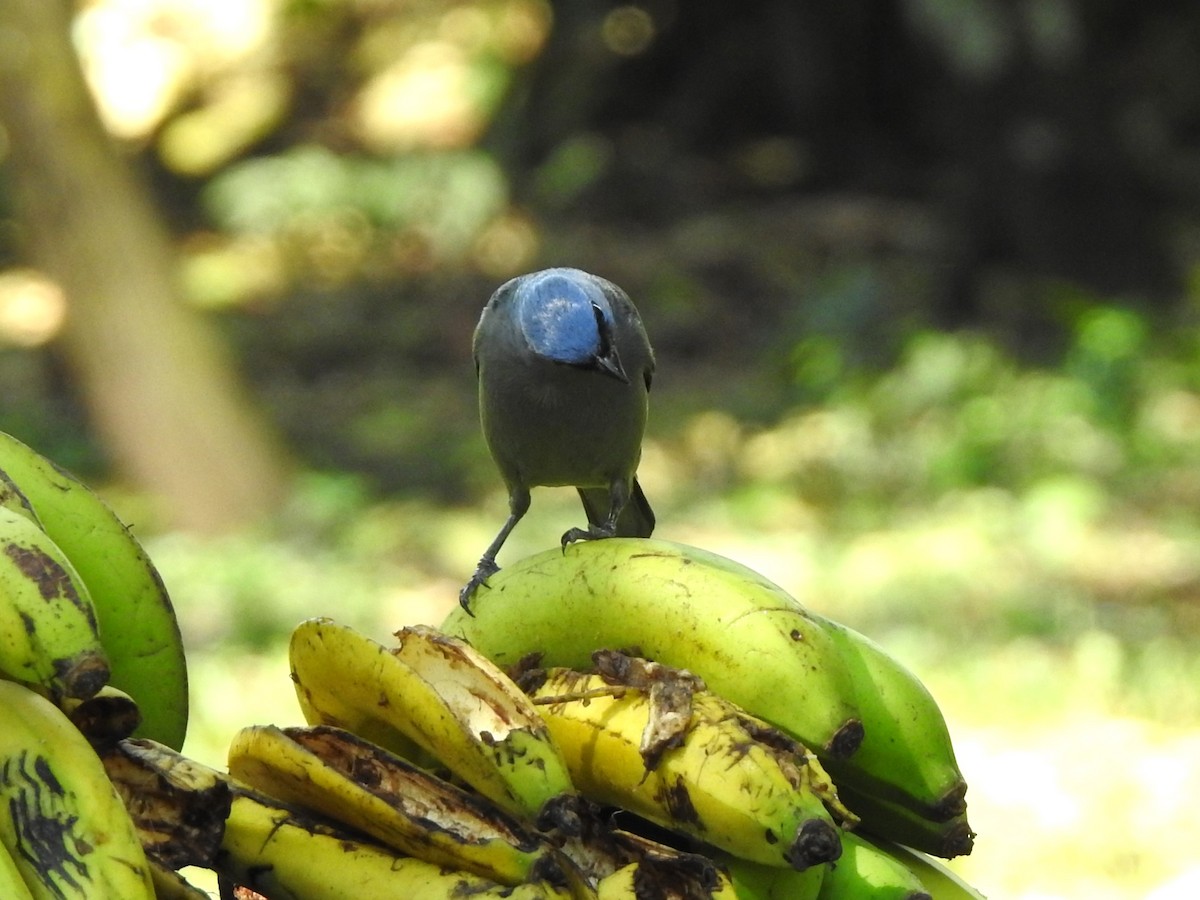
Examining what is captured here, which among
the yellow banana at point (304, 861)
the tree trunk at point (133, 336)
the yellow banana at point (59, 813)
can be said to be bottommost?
the yellow banana at point (59, 813)

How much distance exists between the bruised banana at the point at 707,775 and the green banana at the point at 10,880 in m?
0.48

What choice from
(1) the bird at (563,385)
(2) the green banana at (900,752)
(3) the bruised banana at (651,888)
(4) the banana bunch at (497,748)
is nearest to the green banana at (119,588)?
(4) the banana bunch at (497,748)

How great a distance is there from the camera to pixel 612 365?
2316mm

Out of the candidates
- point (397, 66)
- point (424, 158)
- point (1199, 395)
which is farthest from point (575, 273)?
point (397, 66)

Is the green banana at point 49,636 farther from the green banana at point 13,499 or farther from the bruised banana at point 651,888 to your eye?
the bruised banana at point 651,888

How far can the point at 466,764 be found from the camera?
135cm

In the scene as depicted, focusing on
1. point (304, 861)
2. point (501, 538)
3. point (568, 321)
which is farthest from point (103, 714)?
point (501, 538)

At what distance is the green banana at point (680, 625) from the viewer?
143cm

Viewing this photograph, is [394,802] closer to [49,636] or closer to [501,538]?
[49,636]

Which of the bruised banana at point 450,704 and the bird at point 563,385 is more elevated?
the bird at point 563,385

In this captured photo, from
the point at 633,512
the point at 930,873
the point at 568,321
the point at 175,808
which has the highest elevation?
the point at 633,512

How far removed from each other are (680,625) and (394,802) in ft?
1.07

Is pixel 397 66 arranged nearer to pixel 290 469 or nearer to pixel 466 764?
pixel 290 469

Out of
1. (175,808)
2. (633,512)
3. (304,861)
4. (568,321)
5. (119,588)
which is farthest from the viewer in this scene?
(633,512)
